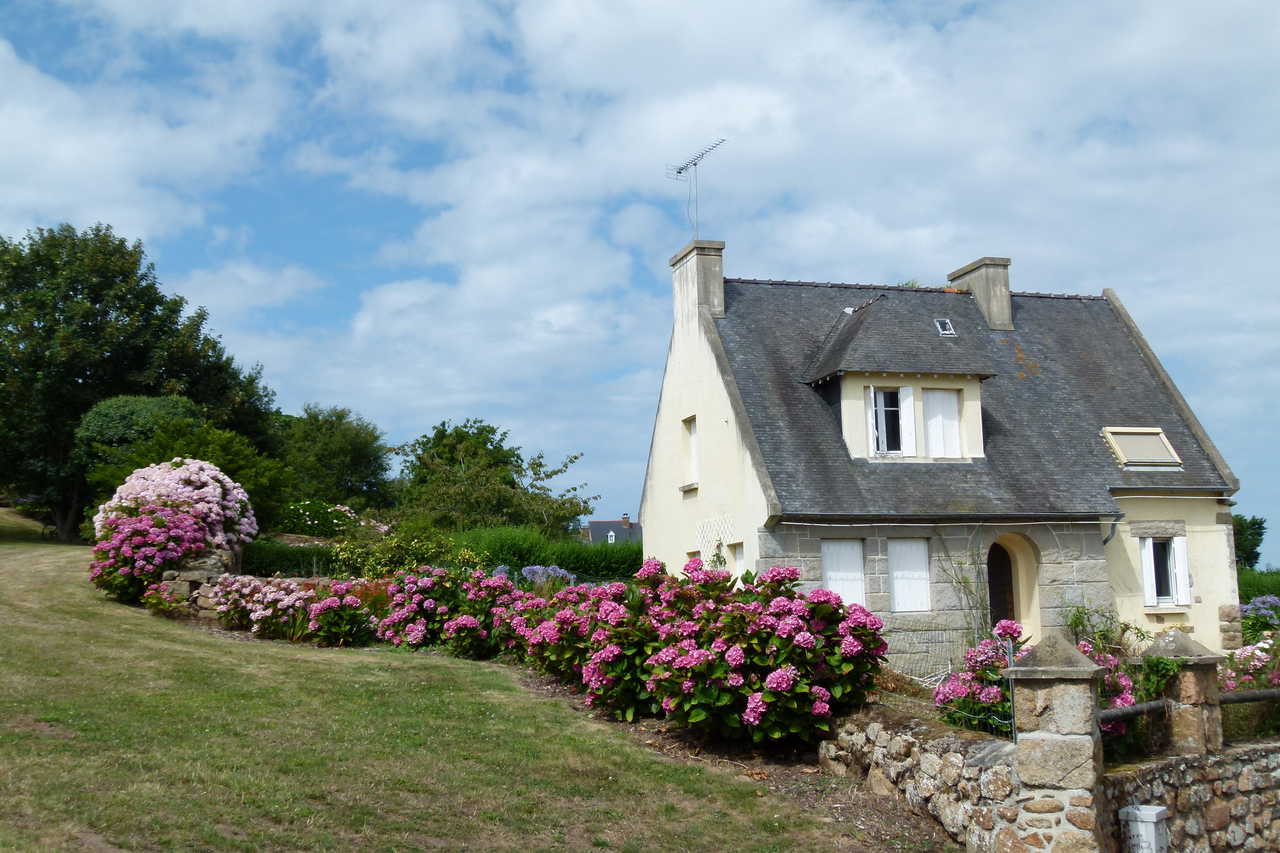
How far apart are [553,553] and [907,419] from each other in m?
7.96

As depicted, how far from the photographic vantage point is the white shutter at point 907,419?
1750cm

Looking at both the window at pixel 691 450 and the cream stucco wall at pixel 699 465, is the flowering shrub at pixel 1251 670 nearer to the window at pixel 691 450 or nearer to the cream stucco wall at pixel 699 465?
the cream stucco wall at pixel 699 465

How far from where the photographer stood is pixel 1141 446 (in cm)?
1905

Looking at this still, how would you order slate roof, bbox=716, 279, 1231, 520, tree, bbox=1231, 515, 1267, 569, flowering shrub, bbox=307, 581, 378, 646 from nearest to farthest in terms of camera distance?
flowering shrub, bbox=307, 581, 378, 646 < slate roof, bbox=716, 279, 1231, 520 < tree, bbox=1231, 515, 1267, 569

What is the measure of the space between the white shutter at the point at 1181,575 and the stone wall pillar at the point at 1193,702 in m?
10.1

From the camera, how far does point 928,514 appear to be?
16.6 m

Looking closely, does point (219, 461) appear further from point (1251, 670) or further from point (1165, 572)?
point (1165, 572)

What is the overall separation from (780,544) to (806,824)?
7.80 m

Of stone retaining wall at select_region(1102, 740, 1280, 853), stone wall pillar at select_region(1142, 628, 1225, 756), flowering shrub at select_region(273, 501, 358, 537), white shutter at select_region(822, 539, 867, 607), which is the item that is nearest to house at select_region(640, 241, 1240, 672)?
white shutter at select_region(822, 539, 867, 607)

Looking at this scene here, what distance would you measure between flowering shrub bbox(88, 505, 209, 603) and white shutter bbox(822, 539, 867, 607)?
9.25 meters

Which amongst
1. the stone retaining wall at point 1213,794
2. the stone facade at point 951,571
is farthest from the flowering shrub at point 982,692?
the stone facade at point 951,571

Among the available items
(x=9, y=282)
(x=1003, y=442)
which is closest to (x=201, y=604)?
(x=1003, y=442)

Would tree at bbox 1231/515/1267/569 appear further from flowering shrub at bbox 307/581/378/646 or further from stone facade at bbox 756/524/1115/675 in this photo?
flowering shrub at bbox 307/581/378/646

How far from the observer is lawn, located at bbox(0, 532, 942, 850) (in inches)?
275
